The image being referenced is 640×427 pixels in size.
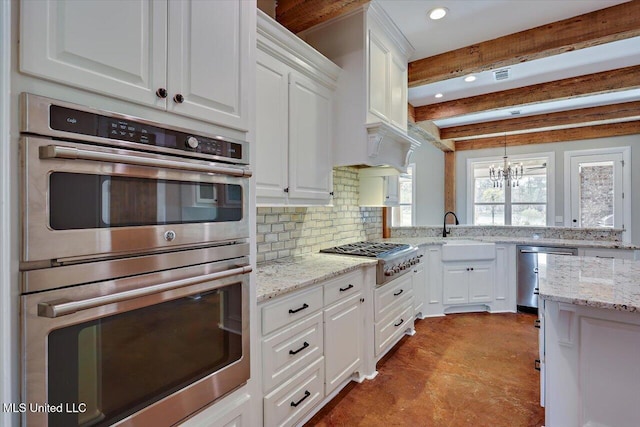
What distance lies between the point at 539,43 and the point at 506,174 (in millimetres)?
3754

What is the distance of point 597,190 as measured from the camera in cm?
573

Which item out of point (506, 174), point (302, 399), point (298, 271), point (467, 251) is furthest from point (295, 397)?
point (506, 174)

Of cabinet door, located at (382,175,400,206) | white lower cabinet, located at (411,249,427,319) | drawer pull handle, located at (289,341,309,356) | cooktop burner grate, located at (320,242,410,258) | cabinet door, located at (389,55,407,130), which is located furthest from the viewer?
white lower cabinet, located at (411,249,427,319)

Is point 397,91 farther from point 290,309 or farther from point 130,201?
point 130,201

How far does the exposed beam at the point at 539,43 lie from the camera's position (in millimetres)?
2377

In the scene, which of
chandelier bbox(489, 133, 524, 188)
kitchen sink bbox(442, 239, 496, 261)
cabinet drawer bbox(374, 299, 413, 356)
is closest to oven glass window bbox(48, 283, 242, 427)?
cabinet drawer bbox(374, 299, 413, 356)

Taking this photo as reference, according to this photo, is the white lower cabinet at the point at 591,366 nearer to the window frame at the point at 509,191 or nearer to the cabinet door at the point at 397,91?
the cabinet door at the point at 397,91

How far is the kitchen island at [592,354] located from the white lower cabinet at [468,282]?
7.46 feet

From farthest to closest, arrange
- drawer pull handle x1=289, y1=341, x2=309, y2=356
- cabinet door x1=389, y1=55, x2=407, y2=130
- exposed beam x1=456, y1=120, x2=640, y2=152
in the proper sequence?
exposed beam x1=456, y1=120, x2=640, y2=152 → cabinet door x1=389, y1=55, x2=407, y2=130 → drawer pull handle x1=289, y1=341, x2=309, y2=356

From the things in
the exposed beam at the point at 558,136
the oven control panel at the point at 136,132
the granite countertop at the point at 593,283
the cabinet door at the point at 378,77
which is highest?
the exposed beam at the point at 558,136

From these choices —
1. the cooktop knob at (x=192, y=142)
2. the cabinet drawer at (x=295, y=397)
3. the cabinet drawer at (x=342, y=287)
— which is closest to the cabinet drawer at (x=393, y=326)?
the cabinet drawer at (x=342, y=287)

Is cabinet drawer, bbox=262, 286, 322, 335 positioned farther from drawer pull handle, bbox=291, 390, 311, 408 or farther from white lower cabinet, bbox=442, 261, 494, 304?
white lower cabinet, bbox=442, 261, 494, 304

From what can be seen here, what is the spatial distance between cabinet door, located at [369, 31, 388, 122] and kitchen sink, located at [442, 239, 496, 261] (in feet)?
6.26

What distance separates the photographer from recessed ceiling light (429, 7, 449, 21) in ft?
7.88
